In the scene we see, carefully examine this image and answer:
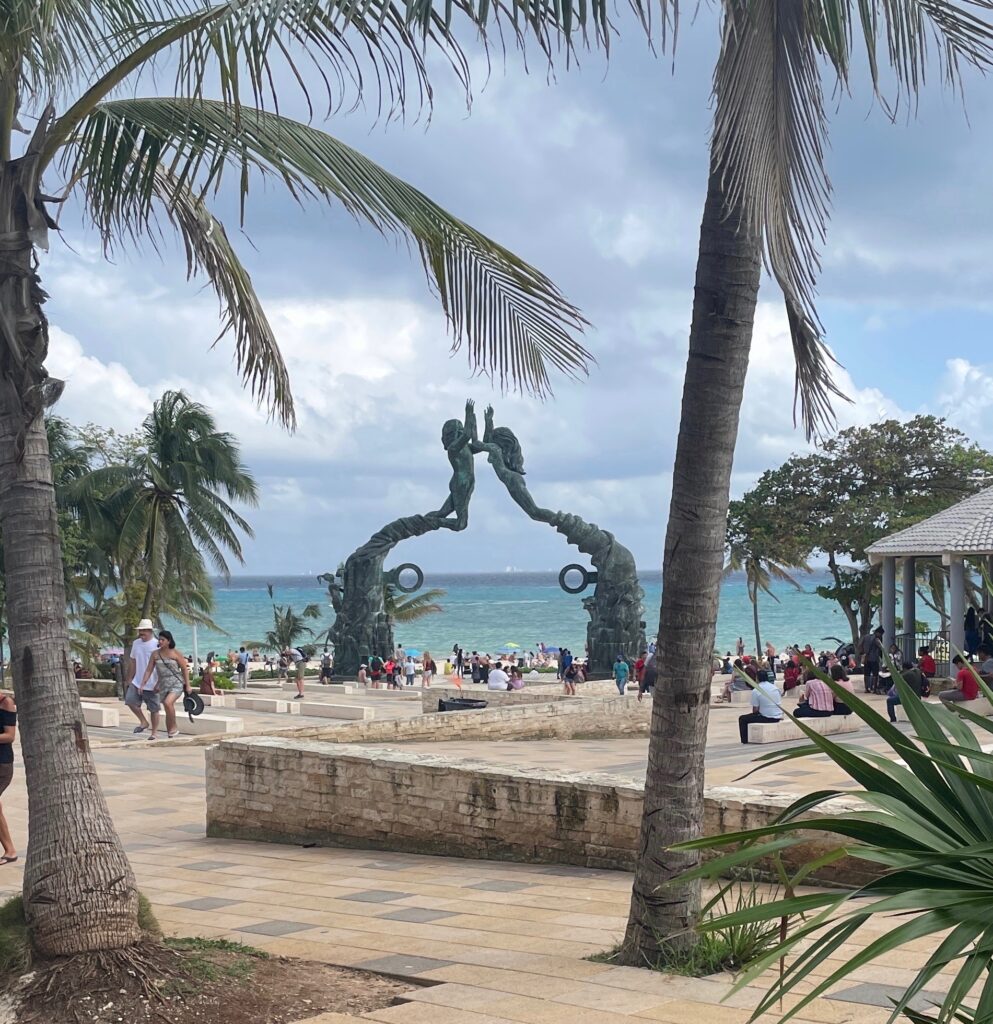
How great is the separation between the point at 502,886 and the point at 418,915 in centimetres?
92

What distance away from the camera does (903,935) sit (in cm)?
239

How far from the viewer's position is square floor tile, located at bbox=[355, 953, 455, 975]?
608 centimetres

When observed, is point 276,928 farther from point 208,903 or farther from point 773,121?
point 773,121

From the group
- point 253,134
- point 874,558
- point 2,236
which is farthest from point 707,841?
point 874,558

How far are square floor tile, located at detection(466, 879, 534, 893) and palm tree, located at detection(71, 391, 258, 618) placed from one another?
2598 cm

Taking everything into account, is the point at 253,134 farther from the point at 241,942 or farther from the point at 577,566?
the point at 577,566

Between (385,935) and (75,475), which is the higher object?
(75,475)

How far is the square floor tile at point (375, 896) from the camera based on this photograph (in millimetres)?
8016

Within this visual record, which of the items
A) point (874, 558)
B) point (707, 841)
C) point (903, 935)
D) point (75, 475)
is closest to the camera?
point (903, 935)

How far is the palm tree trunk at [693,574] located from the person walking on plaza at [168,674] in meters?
11.8

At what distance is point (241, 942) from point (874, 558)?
22971 mm

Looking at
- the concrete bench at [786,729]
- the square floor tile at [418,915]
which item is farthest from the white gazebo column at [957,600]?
the square floor tile at [418,915]

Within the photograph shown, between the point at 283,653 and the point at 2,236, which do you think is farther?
the point at 283,653

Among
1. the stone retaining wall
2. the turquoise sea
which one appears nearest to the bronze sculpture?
the stone retaining wall
